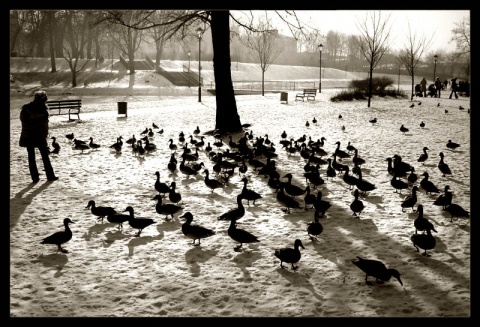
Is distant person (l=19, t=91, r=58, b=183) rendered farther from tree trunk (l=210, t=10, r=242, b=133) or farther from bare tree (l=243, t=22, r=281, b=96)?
bare tree (l=243, t=22, r=281, b=96)

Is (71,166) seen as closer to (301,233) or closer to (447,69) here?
(301,233)

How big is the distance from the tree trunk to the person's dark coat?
27.1 ft

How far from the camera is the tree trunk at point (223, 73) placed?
16.3 metres

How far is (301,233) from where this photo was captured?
267 inches

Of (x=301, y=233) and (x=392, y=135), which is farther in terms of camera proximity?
(x=392, y=135)

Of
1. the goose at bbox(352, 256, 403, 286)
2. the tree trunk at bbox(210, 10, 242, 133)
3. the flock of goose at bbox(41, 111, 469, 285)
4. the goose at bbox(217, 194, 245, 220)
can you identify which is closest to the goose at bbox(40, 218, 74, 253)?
the flock of goose at bbox(41, 111, 469, 285)

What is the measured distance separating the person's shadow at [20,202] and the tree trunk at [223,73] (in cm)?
877

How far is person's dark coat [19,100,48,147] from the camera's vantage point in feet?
31.5

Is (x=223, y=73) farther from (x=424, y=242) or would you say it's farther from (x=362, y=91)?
(x=362, y=91)
